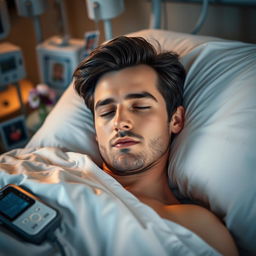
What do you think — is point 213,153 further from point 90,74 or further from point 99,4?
point 99,4

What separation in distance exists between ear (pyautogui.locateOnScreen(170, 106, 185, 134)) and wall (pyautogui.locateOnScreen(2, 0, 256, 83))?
0.61 metres

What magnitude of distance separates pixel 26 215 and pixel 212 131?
54 cm

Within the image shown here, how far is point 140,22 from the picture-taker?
1.80m

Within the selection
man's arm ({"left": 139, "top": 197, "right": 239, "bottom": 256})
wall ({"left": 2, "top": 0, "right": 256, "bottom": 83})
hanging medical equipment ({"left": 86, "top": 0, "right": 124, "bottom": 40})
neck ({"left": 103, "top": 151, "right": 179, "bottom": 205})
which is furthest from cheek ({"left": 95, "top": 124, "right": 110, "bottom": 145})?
wall ({"left": 2, "top": 0, "right": 256, "bottom": 83})

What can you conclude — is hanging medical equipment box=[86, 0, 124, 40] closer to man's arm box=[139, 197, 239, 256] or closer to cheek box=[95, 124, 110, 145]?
cheek box=[95, 124, 110, 145]

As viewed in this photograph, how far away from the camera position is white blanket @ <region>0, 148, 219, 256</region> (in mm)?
758

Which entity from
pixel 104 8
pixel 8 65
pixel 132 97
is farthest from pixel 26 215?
pixel 8 65

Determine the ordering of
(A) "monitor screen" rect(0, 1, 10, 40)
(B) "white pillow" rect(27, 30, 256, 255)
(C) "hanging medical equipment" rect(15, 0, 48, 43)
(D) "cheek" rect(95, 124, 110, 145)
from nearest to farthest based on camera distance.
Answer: (B) "white pillow" rect(27, 30, 256, 255)
(D) "cheek" rect(95, 124, 110, 145)
(A) "monitor screen" rect(0, 1, 10, 40)
(C) "hanging medical equipment" rect(15, 0, 48, 43)

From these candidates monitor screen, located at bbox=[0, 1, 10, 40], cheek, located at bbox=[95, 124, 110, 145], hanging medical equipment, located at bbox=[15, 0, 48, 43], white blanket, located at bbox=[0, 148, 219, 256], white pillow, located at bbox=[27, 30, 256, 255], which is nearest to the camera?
white blanket, located at bbox=[0, 148, 219, 256]

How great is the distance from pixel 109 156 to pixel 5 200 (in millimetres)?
295

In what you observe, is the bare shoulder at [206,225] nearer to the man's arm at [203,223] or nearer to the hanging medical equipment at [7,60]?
the man's arm at [203,223]

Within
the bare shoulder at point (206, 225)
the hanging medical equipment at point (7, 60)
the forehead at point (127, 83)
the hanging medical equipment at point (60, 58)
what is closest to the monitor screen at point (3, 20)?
the hanging medical equipment at point (7, 60)

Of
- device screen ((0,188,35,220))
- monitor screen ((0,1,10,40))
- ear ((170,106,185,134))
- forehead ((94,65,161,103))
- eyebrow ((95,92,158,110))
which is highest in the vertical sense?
monitor screen ((0,1,10,40))

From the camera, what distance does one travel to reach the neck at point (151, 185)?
3.21 ft
